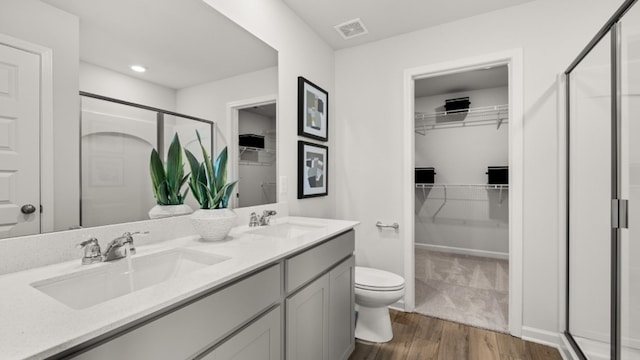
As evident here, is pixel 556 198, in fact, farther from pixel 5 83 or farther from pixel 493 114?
pixel 5 83

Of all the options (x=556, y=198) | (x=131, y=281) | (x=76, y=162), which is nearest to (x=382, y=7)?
(x=556, y=198)

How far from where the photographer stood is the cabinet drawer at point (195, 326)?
62 cm

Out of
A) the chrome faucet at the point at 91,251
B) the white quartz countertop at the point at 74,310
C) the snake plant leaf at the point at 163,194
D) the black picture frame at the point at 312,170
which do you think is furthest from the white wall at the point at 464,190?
the chrome faucet at the point at 91,251

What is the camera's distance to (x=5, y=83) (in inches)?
32.0

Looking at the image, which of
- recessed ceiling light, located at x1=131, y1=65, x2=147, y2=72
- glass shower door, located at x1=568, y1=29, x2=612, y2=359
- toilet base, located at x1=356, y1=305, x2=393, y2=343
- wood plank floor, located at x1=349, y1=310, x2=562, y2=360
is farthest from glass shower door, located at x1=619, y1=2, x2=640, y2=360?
recessed ceiling light, located at x1=131, y1=65, x2=147, y2=72

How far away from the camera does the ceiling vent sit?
2305 millimetres

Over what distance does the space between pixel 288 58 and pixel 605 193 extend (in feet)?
6.69

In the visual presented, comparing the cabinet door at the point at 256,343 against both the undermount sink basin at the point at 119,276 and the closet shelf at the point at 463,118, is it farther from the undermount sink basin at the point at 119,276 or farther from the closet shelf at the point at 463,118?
the closet shelf at the point at 463,118

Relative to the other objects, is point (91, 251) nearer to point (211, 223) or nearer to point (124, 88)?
point (211, 223)

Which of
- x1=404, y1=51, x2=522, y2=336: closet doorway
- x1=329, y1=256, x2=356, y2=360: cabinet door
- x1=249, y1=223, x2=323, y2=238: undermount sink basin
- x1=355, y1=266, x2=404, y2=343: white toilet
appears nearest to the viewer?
x1=329, y1=256, x2=356, y2=360: cabinet door

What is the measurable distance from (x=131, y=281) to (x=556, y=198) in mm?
2480

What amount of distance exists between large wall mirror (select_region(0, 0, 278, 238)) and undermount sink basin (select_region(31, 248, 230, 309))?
0.22 m

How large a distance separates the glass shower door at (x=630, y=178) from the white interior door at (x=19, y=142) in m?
2.20

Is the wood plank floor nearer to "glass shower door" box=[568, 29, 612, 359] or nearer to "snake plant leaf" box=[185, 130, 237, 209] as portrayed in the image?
"glass shower door" box=[568, 29, 612, 359]
